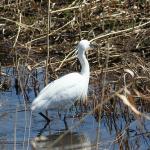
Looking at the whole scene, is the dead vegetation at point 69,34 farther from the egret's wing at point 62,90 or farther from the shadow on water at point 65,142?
the shadow on water at point 65,142

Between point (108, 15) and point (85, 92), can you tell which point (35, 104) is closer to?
point (85, 92)

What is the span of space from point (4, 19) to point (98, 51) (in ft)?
8.70

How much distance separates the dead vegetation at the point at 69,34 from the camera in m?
9.52

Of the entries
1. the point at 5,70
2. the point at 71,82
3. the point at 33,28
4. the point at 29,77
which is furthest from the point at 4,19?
the point at 71,82

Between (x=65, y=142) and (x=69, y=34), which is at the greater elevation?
(x=69, y=34)

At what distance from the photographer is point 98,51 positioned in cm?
964

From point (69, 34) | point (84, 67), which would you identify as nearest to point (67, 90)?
point (84, 67)

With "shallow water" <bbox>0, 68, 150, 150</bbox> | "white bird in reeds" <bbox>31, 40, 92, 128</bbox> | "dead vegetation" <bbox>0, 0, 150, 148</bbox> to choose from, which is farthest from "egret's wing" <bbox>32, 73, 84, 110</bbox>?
"dead vegetation" <bbox>0, 0, 150, 148</bbox>

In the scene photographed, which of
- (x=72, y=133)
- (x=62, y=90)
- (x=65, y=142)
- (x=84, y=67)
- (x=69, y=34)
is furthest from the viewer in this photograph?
(x=69, y=34)

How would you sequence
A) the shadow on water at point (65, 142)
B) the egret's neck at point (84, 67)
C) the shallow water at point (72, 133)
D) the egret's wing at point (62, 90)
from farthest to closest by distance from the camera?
the egret's neck at point (84, 67) < the egret's wing at point (62, 90) < the shadow on water at point (65, 142) < the shallow water at point (72, 133)

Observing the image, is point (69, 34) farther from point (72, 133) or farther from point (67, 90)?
point (72, 133)

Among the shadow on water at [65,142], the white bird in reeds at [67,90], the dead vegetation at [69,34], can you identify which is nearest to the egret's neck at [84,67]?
the white bird in reeds at [67,90]

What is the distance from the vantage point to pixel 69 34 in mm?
11008

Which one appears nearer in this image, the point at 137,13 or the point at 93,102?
the point at 93,102
